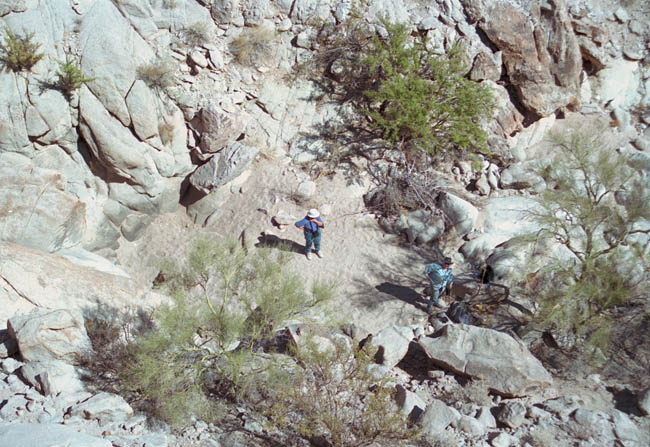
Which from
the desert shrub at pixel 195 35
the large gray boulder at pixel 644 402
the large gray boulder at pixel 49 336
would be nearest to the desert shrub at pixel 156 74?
the desert shrub at pixel 195 35

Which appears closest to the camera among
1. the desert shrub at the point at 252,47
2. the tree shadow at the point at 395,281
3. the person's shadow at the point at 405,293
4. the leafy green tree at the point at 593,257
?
the leafy green tree at the point at 593,257

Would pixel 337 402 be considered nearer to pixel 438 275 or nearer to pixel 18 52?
pixel 438 275

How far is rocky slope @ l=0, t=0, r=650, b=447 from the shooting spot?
6199 mm

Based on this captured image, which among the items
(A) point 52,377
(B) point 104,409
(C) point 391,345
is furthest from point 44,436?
(C) point 391,345

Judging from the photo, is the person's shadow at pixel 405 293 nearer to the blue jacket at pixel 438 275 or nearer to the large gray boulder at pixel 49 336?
the blue jacket at pixel 438 275

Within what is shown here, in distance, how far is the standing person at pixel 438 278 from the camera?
27.0ft

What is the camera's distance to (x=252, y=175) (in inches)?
443

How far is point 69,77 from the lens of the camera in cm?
955

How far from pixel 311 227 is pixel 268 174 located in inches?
95.8

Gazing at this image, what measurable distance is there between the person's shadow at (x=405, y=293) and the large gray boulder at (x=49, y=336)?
Result: 5104 millimetres

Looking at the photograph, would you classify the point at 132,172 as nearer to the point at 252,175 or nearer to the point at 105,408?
the point at 252,175

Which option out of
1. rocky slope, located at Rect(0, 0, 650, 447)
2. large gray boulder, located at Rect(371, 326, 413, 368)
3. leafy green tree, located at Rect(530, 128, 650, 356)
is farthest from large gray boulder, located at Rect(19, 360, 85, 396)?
leafy green tree, located at Rect(530, 128, 650, 356)

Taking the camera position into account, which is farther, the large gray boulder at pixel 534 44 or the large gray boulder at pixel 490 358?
the large gray boulder at pixel 534 44

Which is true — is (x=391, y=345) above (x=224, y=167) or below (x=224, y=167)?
below
